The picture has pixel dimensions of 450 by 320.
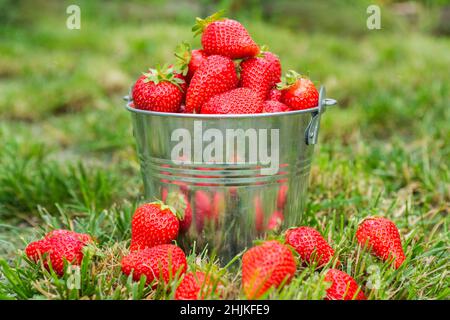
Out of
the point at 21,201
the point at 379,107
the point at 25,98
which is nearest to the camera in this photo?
the point at 21,201

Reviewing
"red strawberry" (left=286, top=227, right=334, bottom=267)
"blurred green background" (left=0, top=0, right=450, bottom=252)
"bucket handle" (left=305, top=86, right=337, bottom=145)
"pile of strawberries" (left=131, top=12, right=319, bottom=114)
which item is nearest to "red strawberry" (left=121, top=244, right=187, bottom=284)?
"red strawberry" (left=286, top=227, right=334, bottom=267)

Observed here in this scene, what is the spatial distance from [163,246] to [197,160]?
261 mm

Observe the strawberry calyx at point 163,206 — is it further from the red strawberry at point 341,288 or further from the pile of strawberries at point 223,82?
the red strawberry at point 341,288

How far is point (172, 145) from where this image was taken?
5.27 feet

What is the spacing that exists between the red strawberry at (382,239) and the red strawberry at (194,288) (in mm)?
464

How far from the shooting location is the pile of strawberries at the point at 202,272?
4.28ft

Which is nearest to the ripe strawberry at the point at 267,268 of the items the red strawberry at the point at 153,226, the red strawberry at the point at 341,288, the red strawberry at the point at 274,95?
the red strawberry at the point at 341,288

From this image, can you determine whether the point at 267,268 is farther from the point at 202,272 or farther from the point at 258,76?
the point at 258,76

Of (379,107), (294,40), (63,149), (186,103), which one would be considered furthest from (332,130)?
(294,40)

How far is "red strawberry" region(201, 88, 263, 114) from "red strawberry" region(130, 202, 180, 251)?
30 cm

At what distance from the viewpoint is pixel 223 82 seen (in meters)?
1.64

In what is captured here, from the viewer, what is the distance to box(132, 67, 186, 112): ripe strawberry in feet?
5.26
